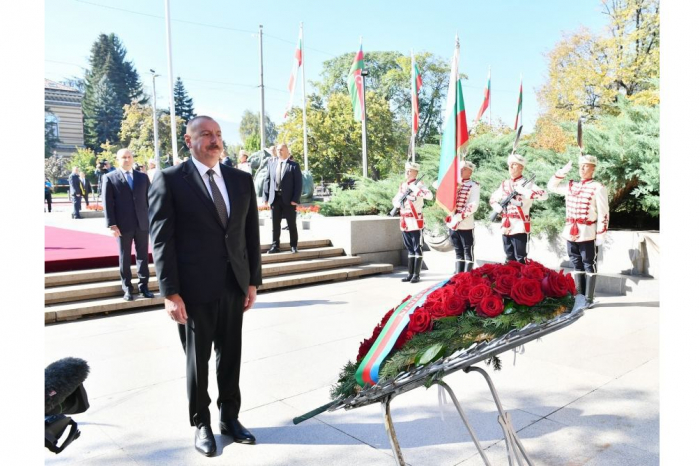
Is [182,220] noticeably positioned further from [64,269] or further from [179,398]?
[64,269]

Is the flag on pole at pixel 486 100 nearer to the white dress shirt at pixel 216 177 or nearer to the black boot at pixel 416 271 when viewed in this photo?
the black boot at pixel 416 271

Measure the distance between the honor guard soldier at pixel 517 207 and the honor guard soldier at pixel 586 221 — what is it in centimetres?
66

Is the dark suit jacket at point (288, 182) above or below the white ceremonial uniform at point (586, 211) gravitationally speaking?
above

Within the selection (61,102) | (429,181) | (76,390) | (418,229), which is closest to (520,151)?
(429,181)

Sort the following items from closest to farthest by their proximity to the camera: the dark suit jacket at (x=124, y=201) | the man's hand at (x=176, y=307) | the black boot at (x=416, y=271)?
1. the man's hand at (x=176, y=307)
2. the dark suit jacket at (x=124, y=201)
3. the black boot at (x=416, y=271)

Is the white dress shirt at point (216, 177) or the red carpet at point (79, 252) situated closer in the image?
the white dress shirt at point (216, 177)

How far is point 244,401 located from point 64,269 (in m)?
5.45

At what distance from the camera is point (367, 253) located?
11594mm

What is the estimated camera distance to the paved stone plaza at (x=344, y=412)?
11.2 ft

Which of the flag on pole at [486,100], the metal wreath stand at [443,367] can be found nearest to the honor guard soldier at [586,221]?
the metal wreath stand at [443,367]

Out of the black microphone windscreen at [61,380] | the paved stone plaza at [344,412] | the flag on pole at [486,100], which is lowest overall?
the paved stone plaza at [344,412]

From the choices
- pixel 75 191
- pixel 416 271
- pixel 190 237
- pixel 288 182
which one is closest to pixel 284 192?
pixel 288 182

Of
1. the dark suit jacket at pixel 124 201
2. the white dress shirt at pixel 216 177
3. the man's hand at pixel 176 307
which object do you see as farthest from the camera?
Result: the dark suit jacket at pixel 124 201

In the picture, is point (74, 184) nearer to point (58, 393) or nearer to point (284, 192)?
point (284, 192)
